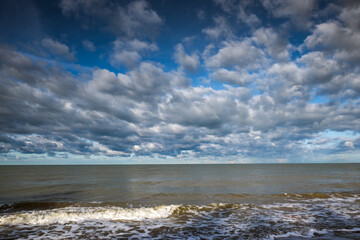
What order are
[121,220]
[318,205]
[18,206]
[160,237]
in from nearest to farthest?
[160,237] < [121,220] < [318,205] < [18,206]

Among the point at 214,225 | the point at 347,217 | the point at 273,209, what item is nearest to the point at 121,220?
the point at 214,225

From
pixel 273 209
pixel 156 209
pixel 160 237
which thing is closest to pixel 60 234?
pixel 160 237

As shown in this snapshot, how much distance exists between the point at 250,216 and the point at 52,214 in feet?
45.9

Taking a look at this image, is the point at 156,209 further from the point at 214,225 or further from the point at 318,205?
the point at 318,205

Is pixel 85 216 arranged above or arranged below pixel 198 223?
below

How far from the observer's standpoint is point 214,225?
11.8 metres

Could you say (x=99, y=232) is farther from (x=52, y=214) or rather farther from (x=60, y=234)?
(x=52, y=214)

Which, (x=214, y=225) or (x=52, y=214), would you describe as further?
(x=52, y=214)

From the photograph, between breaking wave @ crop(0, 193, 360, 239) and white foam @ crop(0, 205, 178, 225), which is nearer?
breaking wave @ crop(0, 193, 360, 239)

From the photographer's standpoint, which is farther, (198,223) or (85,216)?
(85,216)

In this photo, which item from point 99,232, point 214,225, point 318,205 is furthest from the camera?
point 318,205

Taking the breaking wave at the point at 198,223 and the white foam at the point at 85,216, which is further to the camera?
the white foam at the point at 85,216

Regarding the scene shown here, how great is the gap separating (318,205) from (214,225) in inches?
442

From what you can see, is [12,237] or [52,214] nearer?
[12,237]
